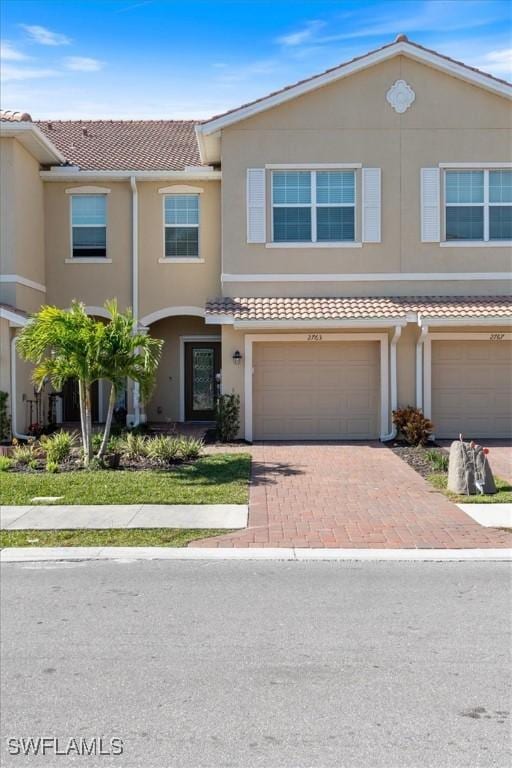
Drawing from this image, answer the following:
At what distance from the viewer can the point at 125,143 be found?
2103 cm

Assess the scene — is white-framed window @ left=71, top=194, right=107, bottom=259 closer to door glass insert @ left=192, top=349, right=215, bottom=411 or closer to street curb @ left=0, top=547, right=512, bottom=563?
door glass insert @ left=192, top=349, right=215, bottom=411

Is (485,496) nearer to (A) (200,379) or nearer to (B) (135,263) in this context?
(A) (200,379)

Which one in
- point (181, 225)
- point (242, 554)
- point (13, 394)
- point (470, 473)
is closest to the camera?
point (242, 554)

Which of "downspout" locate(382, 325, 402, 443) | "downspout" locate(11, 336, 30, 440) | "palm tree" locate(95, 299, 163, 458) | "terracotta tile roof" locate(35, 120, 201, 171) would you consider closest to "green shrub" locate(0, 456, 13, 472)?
"palm tree" locate(95, 299, 163, 458)

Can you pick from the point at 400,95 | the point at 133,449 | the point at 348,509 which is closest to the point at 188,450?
the point at 133,449

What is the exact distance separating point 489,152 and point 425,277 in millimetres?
3166

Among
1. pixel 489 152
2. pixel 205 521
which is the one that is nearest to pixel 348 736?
pixel 205 521

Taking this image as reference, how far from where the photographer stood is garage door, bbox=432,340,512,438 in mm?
17031

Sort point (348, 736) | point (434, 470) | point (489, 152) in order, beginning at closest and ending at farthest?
1. point (348, 736)
2. point (434, 470)
3. point (489, 152)

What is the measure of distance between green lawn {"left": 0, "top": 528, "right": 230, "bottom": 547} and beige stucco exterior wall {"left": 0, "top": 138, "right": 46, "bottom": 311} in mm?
9323

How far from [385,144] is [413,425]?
256 inches

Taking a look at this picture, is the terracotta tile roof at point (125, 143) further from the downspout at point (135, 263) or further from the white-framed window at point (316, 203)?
the white-framed window at point (316, 203)

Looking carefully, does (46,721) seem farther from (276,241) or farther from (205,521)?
(276,241)

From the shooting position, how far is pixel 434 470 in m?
13.0
